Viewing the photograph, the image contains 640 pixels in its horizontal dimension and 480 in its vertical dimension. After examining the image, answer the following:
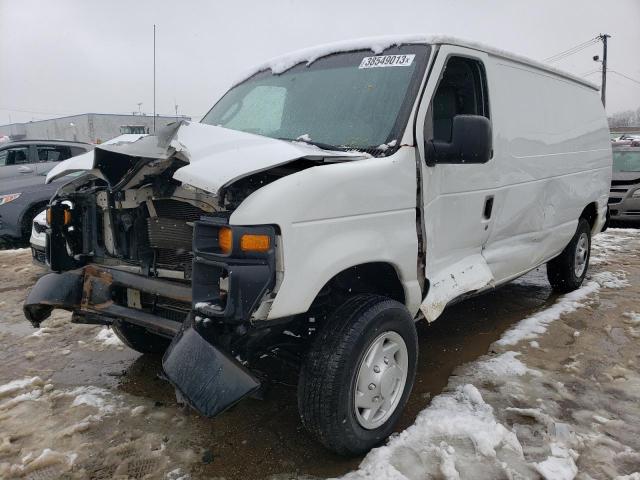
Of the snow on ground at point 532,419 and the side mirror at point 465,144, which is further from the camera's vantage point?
the side mirror at point 465,144

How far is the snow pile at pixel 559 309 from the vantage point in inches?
176

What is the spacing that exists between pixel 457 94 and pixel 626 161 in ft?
30.7

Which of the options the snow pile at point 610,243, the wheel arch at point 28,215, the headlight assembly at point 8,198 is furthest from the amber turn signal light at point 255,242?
the headlight assembly at point 8,198

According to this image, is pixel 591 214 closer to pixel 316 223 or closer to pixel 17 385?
pixel 316 223

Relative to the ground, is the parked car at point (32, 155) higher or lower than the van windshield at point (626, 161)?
lower

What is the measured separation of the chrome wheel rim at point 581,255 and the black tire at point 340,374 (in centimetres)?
392

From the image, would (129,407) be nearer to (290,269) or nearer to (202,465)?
(202,465)

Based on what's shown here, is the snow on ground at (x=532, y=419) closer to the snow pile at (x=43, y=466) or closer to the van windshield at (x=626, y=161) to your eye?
the snow pile at (x=43, y=466)

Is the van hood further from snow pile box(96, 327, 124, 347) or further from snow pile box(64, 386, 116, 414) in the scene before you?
snow pile box(96, 327, 124, 347)

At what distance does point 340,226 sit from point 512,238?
2247mm

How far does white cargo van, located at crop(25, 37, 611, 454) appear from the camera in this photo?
2281 millimetres

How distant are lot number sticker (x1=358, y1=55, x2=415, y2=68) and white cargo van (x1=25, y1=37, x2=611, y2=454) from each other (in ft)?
0.04

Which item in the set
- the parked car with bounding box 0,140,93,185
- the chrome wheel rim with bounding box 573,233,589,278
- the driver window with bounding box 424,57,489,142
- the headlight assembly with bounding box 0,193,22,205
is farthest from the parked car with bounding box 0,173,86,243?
the chrome wheel rim with bounding box 573,233,589,278

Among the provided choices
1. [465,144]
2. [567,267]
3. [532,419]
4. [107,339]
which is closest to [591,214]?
[567,267]
